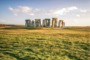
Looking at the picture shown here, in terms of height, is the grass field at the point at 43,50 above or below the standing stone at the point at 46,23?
below

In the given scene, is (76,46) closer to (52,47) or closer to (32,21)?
(52,47)

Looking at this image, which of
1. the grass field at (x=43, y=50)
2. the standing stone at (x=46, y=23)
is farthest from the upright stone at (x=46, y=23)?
the grass field at (x=43, y=50)

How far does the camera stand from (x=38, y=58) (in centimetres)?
1702

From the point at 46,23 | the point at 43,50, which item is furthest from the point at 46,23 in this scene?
the point at 43,50

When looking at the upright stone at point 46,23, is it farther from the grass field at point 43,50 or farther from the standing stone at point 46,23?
the grass field at point 43,50

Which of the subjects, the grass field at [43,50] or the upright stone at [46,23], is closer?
the grass field at [43,50]

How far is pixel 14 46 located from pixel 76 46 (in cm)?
764

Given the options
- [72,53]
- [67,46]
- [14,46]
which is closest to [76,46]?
[67,46]

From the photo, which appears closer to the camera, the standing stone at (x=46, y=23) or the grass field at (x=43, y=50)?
the grass field at (x=43, y=50)

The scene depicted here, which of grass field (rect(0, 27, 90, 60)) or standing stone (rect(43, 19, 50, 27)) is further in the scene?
standing stone (rect(43, 19, 50, 27))

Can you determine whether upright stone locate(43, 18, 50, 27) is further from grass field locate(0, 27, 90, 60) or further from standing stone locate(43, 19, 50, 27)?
grass field locate(0, 27, 90, 60)

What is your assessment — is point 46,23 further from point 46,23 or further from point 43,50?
point 43,50

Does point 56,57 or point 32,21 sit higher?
point 32,21

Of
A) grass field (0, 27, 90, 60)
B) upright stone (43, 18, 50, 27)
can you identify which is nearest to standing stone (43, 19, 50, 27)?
upright stone (43, 18, 50, 27)
